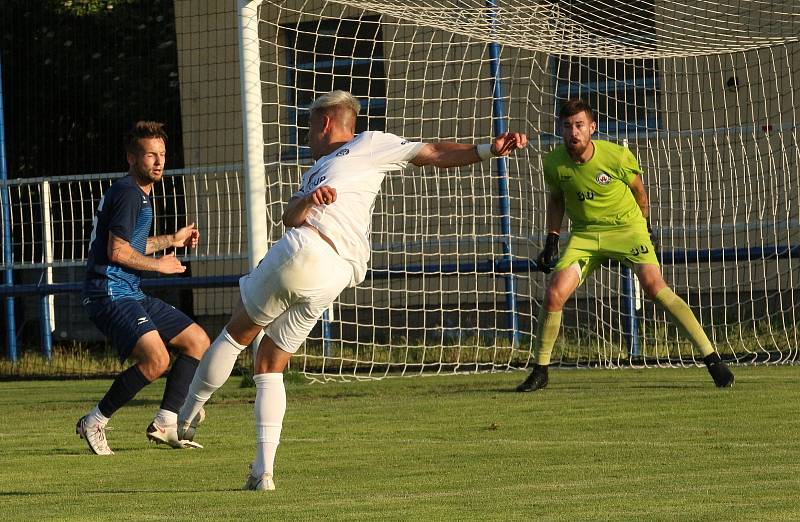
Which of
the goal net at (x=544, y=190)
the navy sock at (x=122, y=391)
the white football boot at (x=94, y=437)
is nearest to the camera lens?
the white football boot at (x=94, y=437)

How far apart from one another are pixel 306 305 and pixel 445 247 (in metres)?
8.49

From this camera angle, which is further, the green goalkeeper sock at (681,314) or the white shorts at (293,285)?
the green goalkeeper sock at (681,314)

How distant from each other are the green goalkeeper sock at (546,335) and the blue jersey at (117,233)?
135 inches

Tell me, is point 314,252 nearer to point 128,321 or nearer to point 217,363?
point 217,363

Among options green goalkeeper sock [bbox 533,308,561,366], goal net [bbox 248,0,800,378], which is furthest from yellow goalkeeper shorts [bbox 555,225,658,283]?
goal net [bbox 248,0,800,378]

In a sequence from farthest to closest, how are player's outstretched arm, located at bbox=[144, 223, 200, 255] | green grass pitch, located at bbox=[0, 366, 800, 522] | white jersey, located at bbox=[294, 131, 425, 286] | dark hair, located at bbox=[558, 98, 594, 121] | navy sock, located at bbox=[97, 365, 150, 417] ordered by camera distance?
1. dark hair, located at bbox=[558, 98, 594, 121]
2. player's outstretched arm, located at bbox=[144, 223, 200, 255]
3. navy sock, located at bbox=[97, 365, 150, 417]
4. white jersey, located at bbox=[294, 131, 425, 286]
5. green grass pitch, located at bbox=[0, 366, 800, 522]

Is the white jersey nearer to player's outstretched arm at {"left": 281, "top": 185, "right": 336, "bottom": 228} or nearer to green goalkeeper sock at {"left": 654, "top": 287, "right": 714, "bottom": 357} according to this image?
player's outstretched arm at {"left": 281, "top": 185, "right": 336, "bottom": 228}

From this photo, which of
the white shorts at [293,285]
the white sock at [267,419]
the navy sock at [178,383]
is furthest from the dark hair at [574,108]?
the white sock at [267,419]

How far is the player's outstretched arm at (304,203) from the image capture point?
640 cm

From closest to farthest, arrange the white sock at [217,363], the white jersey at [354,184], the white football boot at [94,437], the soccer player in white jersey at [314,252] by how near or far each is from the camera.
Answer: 1. the soccer player in white jersey at [314,252]
2. the white jersey at [354,184]
3. the white sock at [217,363]
4. the white football boot at [94,437]

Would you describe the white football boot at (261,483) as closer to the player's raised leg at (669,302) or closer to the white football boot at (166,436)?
the white football boot at (166,436)

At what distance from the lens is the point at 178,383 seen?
862cm

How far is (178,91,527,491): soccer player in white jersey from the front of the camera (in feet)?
21.2

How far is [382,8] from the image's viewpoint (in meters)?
12.4
